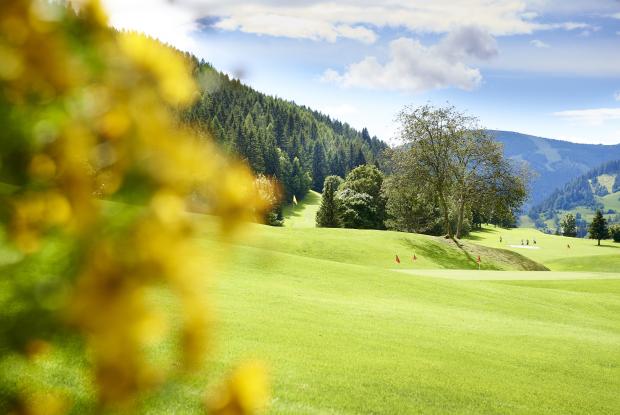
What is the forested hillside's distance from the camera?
11319cm

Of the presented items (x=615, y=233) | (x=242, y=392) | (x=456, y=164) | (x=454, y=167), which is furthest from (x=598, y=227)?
(x=242, y=392)

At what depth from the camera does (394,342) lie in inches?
407

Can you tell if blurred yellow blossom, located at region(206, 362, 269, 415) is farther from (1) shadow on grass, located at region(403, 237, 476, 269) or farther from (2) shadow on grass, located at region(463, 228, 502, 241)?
(2) shadow on grass, located at region(463, 228, 502, 241)

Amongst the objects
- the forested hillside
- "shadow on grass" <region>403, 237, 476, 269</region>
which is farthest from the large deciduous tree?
the forested hillside

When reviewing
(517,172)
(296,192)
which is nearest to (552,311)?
(517,172)

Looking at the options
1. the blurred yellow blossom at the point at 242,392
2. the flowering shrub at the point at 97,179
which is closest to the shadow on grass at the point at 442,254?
the blurred yellow blossom at the point at 242,392

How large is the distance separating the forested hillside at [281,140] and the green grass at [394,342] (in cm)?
8563

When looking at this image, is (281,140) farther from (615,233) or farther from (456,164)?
(456,164)

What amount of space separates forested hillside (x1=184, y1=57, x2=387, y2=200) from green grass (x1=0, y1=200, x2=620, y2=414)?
85.6 metres

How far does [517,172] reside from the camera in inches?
1710

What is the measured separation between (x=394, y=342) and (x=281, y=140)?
14344 centimetres

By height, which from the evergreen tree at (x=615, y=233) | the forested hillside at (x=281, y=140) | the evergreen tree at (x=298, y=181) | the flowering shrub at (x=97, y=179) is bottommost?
the evergreen tree at (x=615, y=233)

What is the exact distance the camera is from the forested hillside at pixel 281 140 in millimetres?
113188

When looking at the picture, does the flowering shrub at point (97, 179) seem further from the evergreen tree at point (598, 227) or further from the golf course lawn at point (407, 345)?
the evergreen tree at point (598, 227)
